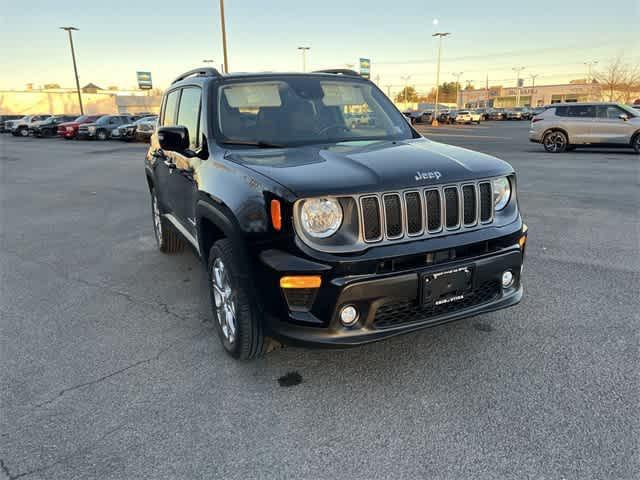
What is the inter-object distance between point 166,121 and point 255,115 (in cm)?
198

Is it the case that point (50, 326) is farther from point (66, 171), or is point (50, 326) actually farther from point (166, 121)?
point (66, 171)

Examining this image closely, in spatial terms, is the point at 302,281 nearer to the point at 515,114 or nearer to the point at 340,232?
the point at 340,232

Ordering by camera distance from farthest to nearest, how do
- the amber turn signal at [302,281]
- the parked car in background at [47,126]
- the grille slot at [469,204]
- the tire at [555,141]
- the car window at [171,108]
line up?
the parked car in background at [47,126]
the tire at [555,141]
the car window at [171,108]
the grille slot at [469,204]
the amber turn signal at [302,281]

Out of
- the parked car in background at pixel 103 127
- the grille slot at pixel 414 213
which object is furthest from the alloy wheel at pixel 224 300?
the parked car in background at pixel 103 127

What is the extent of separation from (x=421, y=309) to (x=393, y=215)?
1.86ft

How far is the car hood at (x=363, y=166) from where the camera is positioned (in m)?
2.60

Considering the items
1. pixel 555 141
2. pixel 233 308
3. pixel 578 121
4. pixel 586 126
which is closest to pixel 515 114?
pixel 555 141

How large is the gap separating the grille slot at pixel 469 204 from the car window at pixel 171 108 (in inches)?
123

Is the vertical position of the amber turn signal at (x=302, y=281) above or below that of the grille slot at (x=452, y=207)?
below

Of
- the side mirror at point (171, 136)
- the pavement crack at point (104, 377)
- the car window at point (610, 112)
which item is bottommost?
the pavement crack at point (104, 377)

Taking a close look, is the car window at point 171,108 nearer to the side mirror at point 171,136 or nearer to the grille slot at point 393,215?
the side mirror at point 171,136

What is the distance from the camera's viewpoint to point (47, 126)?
37.1 meters

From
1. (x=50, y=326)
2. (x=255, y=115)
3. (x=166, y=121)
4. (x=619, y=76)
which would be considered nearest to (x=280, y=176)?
(x=255, y=115)

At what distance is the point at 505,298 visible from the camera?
3035 millimetres
